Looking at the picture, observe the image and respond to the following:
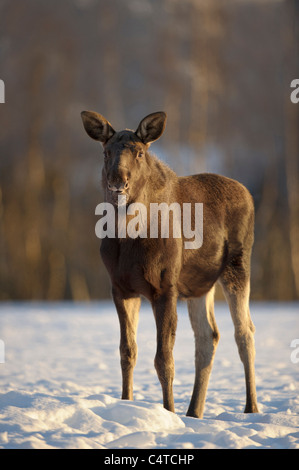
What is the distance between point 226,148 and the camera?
826 inches

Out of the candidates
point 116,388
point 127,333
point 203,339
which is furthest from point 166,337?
point 116,388

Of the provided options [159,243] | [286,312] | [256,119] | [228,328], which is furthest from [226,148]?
[159,243]

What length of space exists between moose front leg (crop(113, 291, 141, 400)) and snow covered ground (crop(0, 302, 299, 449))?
0.69ft

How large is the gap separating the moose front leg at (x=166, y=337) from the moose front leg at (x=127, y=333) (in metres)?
0.32

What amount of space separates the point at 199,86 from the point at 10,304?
1018 centimetres

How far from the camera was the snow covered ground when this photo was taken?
14.0 feet

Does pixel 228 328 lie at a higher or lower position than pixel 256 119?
lower

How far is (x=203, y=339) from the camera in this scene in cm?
611

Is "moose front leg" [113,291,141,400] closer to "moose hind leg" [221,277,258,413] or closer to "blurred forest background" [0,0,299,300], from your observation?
"moose hind leg" [221,277,258,413]

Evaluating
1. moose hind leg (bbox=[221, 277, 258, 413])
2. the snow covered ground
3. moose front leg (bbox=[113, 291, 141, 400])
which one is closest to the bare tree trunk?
the snow covered ground

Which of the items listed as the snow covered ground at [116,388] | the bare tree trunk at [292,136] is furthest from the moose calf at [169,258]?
the bare tree trunk at [292,136]

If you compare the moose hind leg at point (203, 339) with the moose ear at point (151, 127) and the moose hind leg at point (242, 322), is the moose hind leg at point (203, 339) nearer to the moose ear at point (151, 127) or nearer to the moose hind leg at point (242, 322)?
the moose hind leg at point (242, 322)

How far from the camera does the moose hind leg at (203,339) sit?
19.6 ft

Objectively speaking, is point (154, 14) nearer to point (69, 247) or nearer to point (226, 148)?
point (226, 148)
